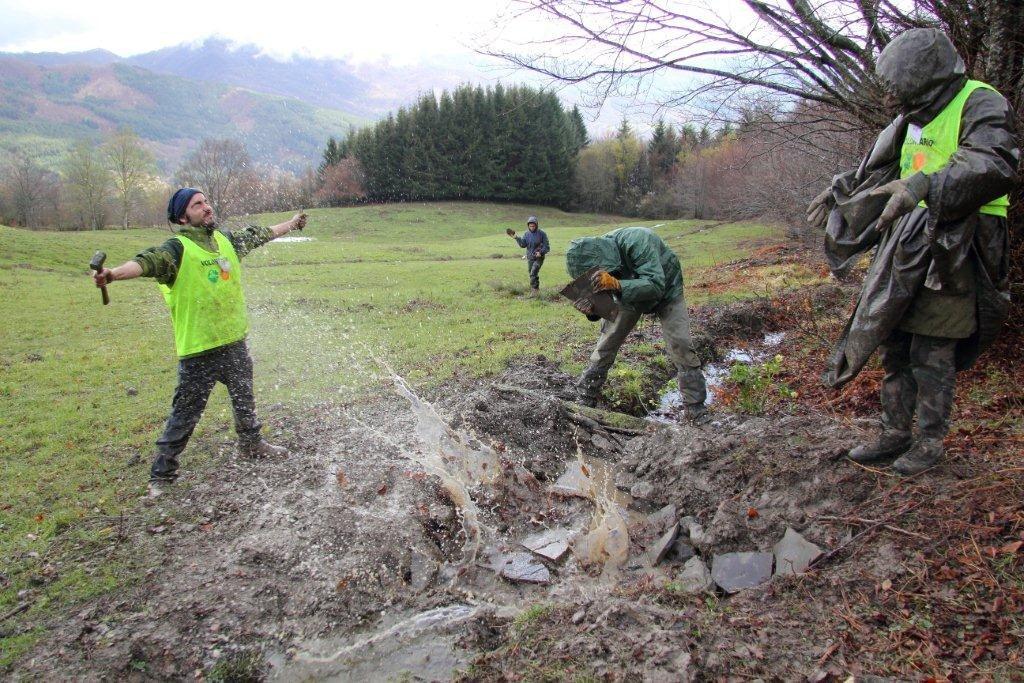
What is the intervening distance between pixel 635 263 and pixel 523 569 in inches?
121

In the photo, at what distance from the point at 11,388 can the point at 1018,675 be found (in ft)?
33.3

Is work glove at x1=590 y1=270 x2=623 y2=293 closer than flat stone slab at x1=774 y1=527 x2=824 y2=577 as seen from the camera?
No

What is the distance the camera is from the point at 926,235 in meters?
2.98

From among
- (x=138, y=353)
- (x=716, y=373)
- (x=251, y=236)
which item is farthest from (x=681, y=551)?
(x=138, y=353)

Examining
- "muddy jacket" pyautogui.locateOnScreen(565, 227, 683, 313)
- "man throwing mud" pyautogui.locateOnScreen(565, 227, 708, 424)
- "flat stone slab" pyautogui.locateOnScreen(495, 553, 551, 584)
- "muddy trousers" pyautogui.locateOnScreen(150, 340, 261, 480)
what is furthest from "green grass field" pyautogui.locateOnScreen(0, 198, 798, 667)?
"muddy jacket" pyautogui.locateOnScreen(565, 227, 683, 313)

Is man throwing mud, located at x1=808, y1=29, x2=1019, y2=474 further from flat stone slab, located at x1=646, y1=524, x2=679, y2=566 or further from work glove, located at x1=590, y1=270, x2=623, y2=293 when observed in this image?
work glove, located at x1=590, y1=270, x2=623, y2=293

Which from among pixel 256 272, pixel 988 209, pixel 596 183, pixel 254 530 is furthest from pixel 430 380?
pixel 596 183

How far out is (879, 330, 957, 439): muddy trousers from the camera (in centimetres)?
326

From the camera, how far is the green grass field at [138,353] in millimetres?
4500

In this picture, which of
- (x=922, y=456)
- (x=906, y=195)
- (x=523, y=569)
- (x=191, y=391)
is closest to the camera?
(x=906, y=195)

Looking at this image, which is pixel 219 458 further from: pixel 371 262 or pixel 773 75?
pixel 371 262

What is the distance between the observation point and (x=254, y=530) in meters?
4.27

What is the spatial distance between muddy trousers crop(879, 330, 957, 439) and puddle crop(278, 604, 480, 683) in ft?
8.92

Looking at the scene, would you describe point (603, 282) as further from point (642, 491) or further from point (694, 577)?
point (694, 577)
